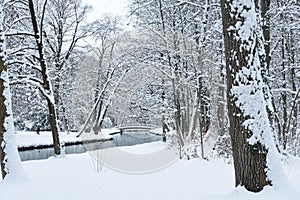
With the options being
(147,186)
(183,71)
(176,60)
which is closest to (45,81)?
(176,60)

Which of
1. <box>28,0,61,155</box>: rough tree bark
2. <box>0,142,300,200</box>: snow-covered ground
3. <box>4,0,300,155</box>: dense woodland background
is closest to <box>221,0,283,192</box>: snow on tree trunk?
<box>0,142,300,200</box>: snow-covered ground

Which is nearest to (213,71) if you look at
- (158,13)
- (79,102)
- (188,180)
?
(158,13)

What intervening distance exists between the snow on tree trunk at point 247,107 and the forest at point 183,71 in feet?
0.03

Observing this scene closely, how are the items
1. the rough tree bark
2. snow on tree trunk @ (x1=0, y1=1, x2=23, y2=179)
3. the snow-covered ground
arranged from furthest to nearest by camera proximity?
the rough tree bark, snow on tree trunk @ (x1=0, y1=1, x2=23, y2=179), the snow-covered ground

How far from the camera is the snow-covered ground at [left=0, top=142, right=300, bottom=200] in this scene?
144 inches

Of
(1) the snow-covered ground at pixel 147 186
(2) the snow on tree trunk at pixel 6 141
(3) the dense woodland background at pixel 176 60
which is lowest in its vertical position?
(1) the snow-covered ground at pixel 147 186

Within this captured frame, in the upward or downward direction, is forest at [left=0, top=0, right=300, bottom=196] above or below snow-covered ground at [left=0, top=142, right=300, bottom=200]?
above

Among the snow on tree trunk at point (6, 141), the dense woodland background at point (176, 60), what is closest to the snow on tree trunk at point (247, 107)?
the dense woodland background at point (176, 60)

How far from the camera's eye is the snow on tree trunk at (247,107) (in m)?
3.27

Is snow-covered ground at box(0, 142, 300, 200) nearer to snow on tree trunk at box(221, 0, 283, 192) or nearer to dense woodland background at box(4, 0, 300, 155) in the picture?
snow on tree trunk at box(221, 0, 283, 192)

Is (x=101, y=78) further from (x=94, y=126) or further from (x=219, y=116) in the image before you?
(x=219, y=116)

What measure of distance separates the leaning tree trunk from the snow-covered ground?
7.8 inches

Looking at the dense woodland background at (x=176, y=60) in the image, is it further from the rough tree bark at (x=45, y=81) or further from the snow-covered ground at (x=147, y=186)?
the snow-covered ground at (x=147, y=186)

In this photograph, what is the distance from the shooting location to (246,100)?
3.32m
